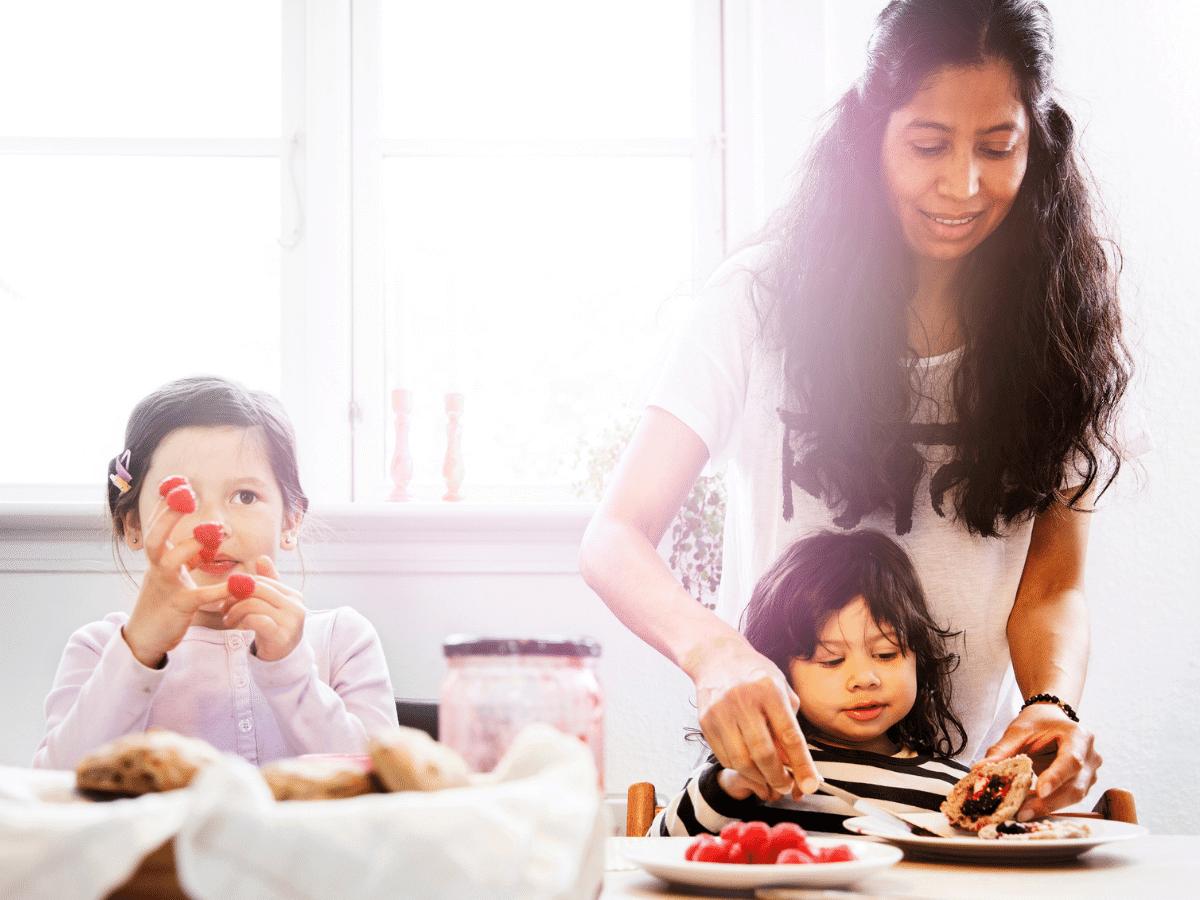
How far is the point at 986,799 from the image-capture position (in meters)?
0.84

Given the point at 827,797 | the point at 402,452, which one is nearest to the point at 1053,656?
the point at 827,797

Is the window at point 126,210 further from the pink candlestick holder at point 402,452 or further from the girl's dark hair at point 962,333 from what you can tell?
the girl's dark hair at point 962,333

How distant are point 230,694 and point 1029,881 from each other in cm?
97

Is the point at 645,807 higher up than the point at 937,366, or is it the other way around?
the point at 937,366

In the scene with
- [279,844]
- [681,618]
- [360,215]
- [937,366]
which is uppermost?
[360,215]

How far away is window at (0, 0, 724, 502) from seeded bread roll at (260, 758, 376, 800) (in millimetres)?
1794

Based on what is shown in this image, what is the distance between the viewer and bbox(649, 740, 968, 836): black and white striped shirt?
99 centimetres

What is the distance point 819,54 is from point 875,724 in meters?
1.58

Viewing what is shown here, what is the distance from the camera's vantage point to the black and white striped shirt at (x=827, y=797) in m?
0.99

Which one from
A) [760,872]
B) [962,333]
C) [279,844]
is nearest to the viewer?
[279,844]

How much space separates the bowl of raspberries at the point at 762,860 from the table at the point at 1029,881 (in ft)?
0.06

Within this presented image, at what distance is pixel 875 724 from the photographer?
1.10 meters

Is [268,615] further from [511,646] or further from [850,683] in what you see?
[511,646]

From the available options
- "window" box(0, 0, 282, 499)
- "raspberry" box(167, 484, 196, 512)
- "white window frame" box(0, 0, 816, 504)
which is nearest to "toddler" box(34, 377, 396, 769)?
"raspberry" box(167, 484, 196, 512)
